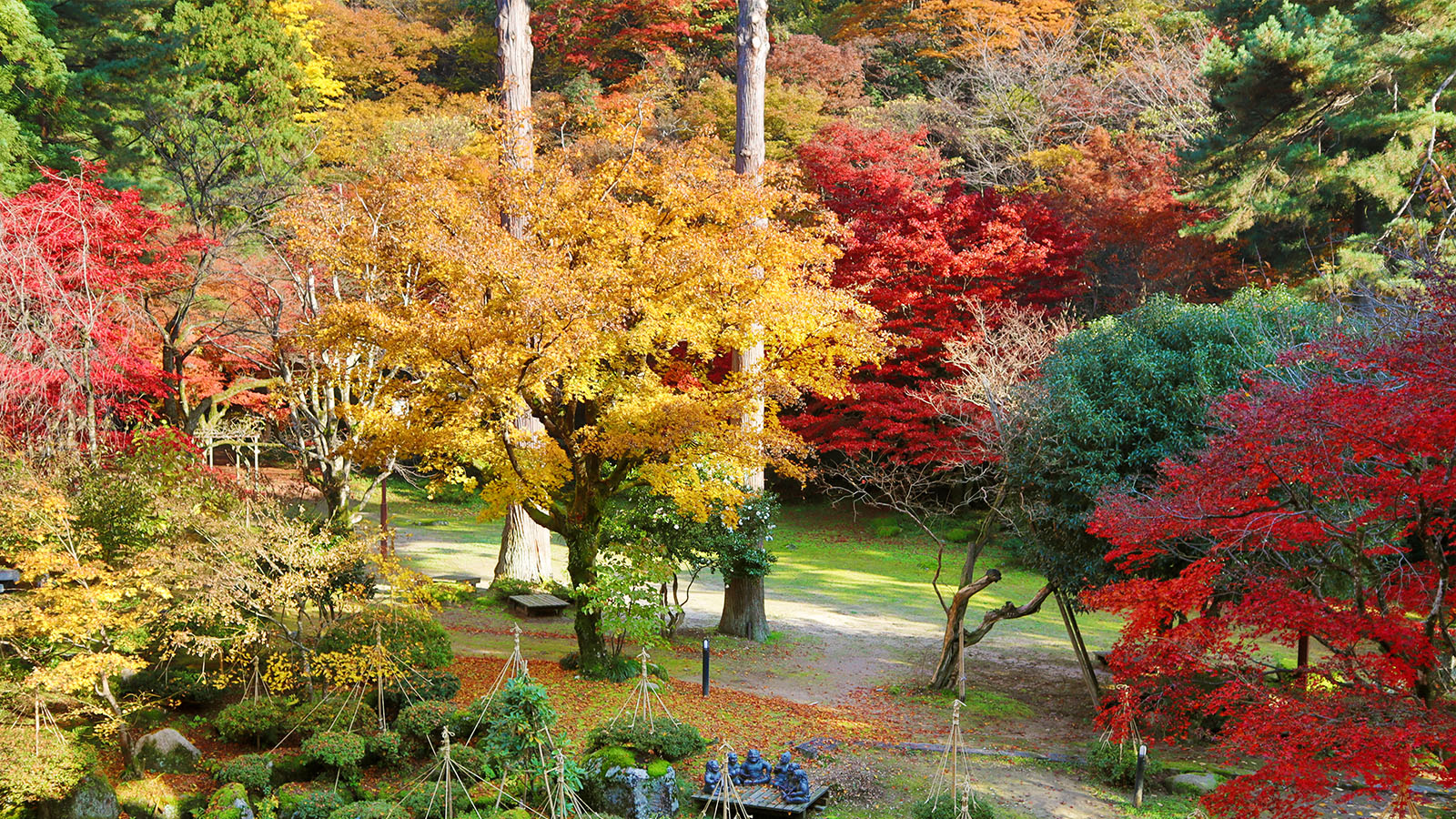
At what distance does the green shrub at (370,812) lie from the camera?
25.0 feet

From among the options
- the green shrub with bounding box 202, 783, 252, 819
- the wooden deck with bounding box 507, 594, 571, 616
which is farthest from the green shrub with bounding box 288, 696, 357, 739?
the wooden deck with bounding box 507, 594, 571, 616

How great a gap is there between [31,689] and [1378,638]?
996 centimetres

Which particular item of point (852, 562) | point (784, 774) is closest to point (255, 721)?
point (784, 774)

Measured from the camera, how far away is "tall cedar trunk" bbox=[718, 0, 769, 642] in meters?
14.1

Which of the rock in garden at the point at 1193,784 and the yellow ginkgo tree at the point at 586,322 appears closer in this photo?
the rock in garden at the point at 1193,784

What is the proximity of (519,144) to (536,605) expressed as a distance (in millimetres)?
6655

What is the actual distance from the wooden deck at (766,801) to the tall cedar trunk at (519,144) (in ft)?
19.7

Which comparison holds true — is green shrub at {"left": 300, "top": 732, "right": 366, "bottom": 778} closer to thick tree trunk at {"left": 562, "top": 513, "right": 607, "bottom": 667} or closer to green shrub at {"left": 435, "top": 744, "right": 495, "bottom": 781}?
green shrub at {"left": 435, "top": 744, "right": 495, "bottom": 781}

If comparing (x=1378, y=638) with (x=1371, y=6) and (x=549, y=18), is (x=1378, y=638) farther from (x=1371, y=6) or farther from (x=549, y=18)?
(x=549, y=18)

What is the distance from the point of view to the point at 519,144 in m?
12.1

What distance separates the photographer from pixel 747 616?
14.4 meters

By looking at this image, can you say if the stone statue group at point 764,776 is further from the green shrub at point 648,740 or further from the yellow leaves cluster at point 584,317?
the yellow leaves cluster at point 584,317

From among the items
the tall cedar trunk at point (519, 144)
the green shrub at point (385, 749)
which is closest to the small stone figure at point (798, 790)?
the green shrub at point (385, 749)

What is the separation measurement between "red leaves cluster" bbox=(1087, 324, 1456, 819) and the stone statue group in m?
2.56
